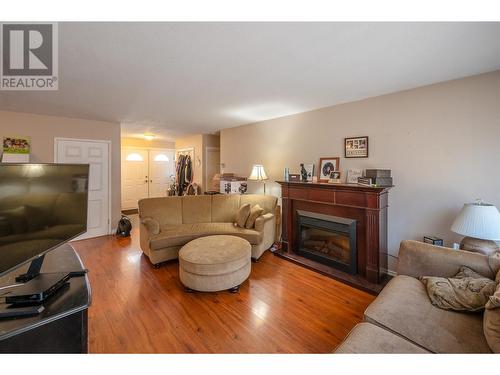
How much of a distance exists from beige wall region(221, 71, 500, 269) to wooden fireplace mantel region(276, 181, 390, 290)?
0.33m

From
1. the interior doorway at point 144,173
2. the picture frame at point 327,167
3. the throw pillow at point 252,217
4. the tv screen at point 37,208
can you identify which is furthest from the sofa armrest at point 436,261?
the interior doorway at point 144,173

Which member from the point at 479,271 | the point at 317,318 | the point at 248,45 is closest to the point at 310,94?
the point at 248,45

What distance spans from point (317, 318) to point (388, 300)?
2.38 feet

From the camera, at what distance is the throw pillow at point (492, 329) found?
108cm

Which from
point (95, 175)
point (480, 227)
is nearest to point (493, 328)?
point (480, 227)

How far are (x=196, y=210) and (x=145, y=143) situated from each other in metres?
4.70

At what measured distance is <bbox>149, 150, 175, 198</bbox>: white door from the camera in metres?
7.58

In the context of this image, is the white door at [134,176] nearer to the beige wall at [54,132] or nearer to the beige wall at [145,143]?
the beige wall at [145,143]

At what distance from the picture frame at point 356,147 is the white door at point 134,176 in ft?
21.3

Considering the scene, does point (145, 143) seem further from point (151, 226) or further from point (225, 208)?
point (151, 226)

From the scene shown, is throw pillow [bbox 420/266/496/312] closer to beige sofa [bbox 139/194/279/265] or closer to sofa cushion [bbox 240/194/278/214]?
beige sofa [bbox 139/194/279/265]

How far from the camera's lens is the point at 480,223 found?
6.04ft
